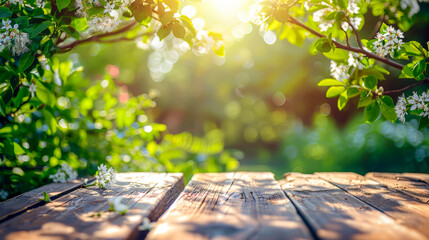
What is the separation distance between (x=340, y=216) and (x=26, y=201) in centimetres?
116

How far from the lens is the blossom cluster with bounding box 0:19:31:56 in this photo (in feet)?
3.91

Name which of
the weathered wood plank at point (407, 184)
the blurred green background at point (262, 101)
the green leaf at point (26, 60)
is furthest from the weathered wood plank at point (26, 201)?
the weathered wood plank at point (407, 184)

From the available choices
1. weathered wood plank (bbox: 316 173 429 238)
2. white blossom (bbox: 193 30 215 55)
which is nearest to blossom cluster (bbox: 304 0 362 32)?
white blossom (bbox: 193 30 215 55)

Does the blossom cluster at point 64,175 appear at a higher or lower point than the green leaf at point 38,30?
lower

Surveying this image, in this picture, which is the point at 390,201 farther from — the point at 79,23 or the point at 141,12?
the point at 79,23

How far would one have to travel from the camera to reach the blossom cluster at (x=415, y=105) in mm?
1336

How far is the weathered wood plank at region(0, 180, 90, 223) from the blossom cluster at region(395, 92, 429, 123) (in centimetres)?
153

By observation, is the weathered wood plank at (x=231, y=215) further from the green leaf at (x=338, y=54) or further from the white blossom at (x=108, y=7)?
the white blossom at (x=108, y=7)

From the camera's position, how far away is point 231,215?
0.97 metres

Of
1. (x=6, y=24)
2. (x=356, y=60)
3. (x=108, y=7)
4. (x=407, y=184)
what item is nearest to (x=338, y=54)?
(x=356, y=60)

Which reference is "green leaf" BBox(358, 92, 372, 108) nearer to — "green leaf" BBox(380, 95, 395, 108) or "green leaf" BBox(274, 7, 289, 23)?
"green leaf" BBox(380, 95, 395, 108)

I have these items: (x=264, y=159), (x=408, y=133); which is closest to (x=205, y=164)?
(x=408, y=133)

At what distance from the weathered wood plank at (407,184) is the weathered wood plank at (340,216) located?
0.30 meters

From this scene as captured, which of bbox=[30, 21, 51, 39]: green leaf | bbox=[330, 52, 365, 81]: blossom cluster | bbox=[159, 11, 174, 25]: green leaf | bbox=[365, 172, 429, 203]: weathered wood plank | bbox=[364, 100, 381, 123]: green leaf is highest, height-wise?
bbox=[159, 11, 174, 25]: green leaf
